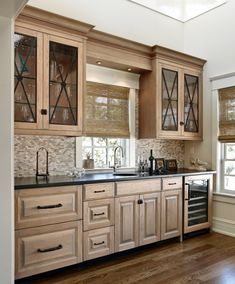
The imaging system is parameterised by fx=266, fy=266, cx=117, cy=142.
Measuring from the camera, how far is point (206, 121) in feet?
13.9

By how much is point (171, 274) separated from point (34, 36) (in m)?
2.76

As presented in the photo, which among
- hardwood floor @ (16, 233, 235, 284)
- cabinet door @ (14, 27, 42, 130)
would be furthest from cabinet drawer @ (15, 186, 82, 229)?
cabinet door @ (14, 27, 42, 130)

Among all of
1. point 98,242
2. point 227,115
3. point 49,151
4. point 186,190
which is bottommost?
point 98,242

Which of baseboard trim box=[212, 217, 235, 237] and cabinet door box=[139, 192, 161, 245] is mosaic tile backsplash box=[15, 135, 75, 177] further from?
baseboard trim box=[212, 217, 235, 237]

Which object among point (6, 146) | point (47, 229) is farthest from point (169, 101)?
point (6, 146)

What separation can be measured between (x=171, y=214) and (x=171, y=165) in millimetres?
941

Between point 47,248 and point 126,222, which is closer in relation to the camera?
point 47,248

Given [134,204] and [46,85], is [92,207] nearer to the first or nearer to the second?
[134,204]

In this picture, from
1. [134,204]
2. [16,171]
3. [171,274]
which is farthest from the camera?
[134,204]

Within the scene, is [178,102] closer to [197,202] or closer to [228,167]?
[228,167]

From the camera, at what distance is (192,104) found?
13.7 feet

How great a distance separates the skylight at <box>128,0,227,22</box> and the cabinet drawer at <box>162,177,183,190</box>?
2.62 m

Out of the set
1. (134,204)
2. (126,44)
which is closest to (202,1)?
(126,44)

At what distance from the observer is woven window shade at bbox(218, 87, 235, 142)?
388cm
